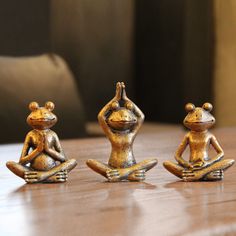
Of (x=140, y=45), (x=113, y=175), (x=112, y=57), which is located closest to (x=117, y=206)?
(x=113, y=175)

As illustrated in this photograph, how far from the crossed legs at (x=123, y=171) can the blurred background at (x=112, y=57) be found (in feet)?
5.03

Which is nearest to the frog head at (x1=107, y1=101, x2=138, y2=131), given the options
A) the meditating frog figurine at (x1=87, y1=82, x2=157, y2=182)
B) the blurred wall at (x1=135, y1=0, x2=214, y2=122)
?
the meditating frog figurine at (x1=87, y1=82, x2=157, y2=182)

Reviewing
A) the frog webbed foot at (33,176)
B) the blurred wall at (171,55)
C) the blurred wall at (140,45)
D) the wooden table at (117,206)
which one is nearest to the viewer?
the wooden table at (117,206)

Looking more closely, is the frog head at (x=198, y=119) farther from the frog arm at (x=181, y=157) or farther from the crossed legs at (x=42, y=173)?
the crossed legs at (x=42, y=173)

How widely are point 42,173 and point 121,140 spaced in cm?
14

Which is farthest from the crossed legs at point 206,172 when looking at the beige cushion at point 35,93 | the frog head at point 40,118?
the beige cushion at point 35,93

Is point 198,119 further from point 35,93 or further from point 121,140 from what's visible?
point 35,93

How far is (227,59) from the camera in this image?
3.21 metres

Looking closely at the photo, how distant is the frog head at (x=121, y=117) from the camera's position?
1132mm

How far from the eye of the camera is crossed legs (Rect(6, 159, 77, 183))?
43.6 inches

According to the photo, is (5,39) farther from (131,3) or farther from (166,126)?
(166,126)

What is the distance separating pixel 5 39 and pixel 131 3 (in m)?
0.63

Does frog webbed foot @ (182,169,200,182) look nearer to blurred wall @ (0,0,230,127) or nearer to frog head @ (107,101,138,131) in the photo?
frog head @ (107,101,138,131)

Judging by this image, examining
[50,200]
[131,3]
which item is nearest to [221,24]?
[131,3]
